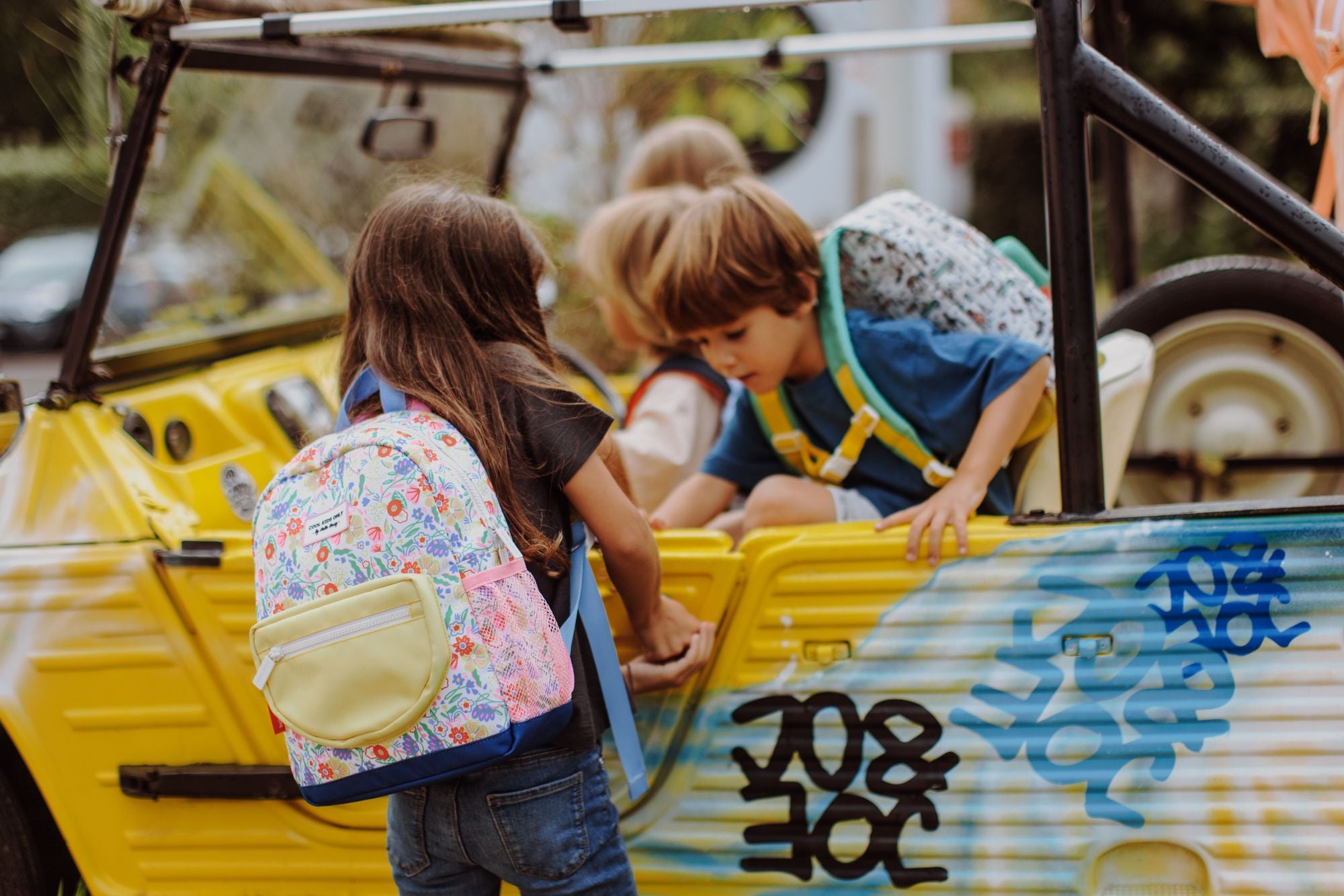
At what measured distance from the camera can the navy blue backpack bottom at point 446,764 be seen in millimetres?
1402

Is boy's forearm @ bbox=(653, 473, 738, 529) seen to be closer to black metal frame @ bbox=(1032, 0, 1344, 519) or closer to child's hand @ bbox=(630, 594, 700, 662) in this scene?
child's hand @ bbox=(630, 594, 700, 662)

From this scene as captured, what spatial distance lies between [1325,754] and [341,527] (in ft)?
4.43

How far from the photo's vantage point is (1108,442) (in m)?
2.05

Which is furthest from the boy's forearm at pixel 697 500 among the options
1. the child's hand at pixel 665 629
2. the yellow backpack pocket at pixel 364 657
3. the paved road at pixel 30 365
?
the paved road at pixel 30 365

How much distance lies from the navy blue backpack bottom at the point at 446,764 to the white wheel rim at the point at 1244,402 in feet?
5.09

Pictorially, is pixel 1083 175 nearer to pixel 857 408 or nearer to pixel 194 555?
pixel 857 408

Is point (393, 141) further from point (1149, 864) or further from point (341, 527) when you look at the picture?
point (1149, 864)

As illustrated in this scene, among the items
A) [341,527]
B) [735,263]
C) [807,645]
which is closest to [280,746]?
[341,527]

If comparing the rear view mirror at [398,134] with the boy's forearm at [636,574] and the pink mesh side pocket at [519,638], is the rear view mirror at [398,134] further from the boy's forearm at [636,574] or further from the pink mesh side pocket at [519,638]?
Answer: the pink mesh side pocket at [519,638]

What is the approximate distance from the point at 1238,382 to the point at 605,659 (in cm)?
155

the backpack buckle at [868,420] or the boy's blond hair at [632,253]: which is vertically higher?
the boy's blond hair at [632,253]

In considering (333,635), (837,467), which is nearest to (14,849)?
(333,635)

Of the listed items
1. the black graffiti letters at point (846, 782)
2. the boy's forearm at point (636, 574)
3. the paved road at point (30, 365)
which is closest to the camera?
the boy's forearm at point (636, 574)

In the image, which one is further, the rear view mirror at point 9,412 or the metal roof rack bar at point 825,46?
the metal roof rack bar at point 825,46
